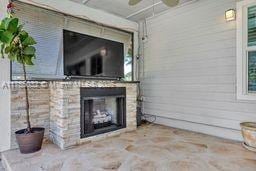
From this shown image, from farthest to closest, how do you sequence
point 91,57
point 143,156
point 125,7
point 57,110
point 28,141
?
1. point 125,7
2. point 91,57
3. point 57,110
4. point 28,141
5. point 143,156

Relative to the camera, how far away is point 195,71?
3.72 m

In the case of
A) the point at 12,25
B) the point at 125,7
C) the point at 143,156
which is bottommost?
the point at 143,156

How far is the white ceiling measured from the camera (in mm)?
3691

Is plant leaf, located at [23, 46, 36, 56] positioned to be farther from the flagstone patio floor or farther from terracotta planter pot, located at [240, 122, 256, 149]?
terracotta planter pot, located at [240, 122, 256, 149]

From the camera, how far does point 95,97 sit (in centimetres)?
328

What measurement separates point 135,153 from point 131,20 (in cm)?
335

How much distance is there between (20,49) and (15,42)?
4.3 inches

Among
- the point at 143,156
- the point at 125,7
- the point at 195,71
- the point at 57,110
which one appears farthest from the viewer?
the point at 125,7

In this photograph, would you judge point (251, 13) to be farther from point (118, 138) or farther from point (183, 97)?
point (118, 138)

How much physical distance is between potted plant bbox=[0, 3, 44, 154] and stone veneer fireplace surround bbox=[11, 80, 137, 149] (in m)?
0.27

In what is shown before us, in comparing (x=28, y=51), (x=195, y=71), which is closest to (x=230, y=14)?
(x=195, y=71)

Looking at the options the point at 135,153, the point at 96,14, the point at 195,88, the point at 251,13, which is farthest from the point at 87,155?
the point at 251,13

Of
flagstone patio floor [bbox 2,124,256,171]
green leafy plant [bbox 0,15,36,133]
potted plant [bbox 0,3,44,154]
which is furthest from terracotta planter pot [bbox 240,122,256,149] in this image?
green leafy plant [bbox 0,15,36,133]

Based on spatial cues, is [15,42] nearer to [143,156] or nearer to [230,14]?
[143,156]
